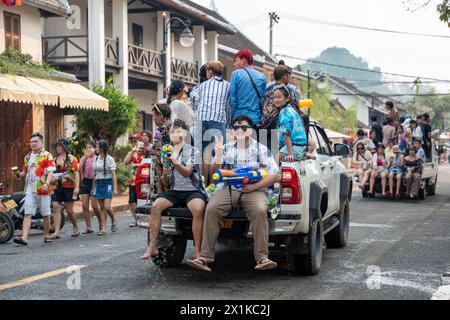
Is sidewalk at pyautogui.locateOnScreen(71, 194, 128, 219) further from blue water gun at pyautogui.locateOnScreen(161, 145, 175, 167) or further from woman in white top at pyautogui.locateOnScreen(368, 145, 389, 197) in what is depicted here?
blue water gun at pyautogui.locateOnScreen(161, 145, 175, 167)

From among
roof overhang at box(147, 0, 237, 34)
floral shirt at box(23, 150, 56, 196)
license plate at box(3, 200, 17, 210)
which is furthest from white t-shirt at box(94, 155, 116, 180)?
roof overhang at box(147, 0, 237, 34)

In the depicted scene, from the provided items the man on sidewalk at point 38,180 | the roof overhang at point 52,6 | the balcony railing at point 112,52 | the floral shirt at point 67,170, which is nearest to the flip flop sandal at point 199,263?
the man on sidewalk at point 38,180

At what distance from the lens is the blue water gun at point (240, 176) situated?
712 centimetres

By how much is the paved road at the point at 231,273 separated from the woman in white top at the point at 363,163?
7309mm

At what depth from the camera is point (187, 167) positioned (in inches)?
291

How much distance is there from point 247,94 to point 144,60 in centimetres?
2051

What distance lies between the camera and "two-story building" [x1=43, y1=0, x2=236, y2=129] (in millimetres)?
A: 23922

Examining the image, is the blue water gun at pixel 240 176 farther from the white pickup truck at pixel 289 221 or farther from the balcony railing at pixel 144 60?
the balcony railing at pixel 144 60

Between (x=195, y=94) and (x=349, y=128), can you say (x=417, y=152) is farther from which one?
(x=349, y=128)

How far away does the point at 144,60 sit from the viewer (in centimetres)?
2805

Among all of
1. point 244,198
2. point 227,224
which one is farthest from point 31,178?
point 244,198

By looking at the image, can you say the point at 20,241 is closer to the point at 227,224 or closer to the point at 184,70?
the point at 227,224

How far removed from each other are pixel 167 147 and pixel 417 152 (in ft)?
42.6

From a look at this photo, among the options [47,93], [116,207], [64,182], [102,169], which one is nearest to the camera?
[64,182]
